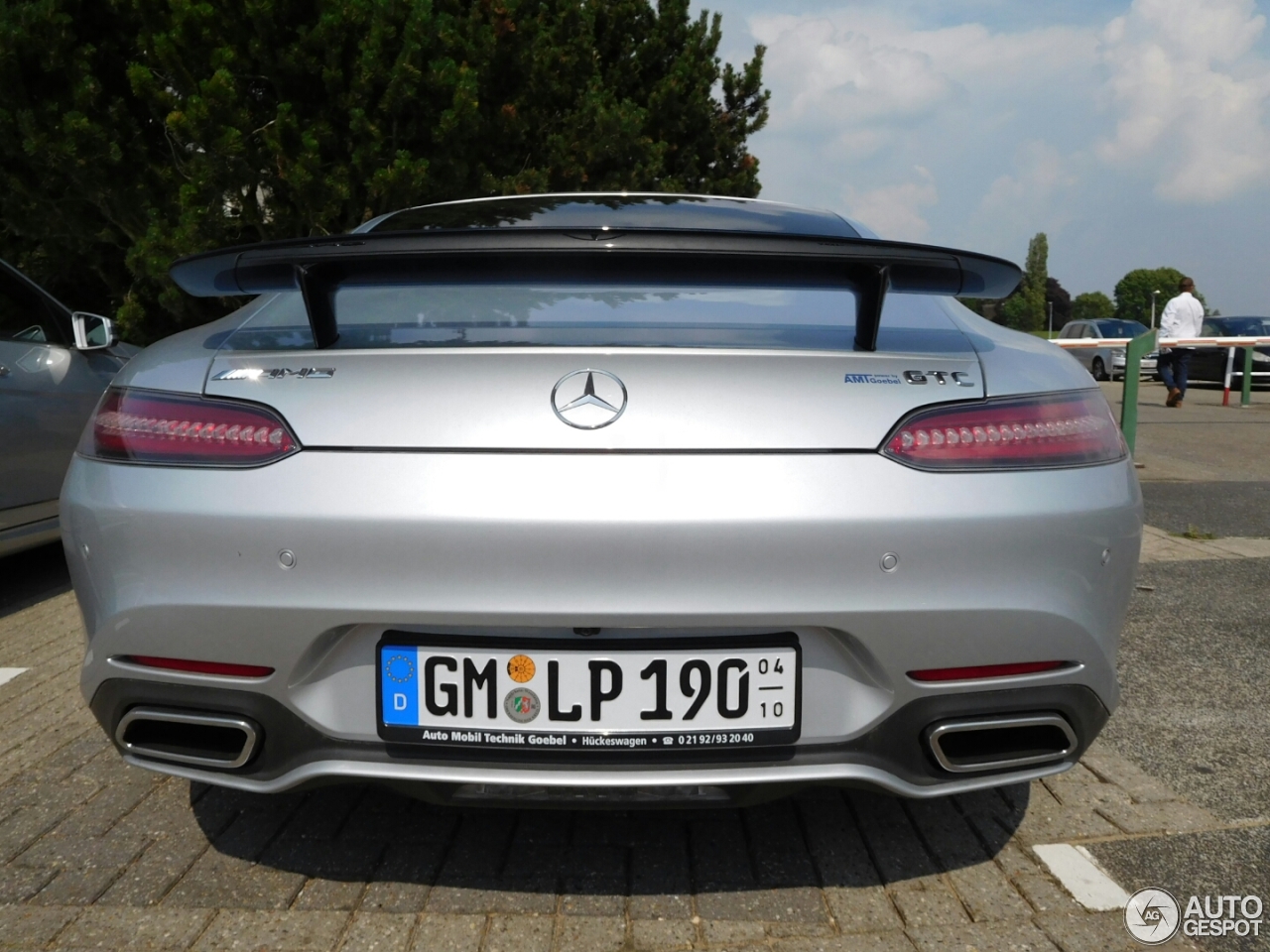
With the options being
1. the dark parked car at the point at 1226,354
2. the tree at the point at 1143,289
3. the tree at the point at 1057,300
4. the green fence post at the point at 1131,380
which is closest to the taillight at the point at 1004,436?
the green fence post at the point at 1131,380

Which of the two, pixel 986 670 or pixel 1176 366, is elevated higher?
pixel 986 670

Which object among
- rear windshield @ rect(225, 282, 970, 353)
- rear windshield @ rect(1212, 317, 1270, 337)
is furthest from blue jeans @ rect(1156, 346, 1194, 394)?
rear windshield @ rect(225, 282, 970, 353)

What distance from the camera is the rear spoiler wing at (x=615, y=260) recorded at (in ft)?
5.97

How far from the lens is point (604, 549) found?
167 cm

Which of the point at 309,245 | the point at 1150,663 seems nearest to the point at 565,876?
the point at 309,245

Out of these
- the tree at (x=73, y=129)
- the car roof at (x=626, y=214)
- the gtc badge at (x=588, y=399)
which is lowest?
the gtc badge at (x=588, y=399)

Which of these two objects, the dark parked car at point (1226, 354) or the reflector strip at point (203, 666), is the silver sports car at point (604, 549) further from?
the dark parked car at point (1226, 354)

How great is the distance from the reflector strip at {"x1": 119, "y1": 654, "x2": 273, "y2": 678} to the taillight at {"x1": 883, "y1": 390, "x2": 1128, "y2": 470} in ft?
3.53

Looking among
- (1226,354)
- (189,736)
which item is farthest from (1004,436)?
(1226,354)

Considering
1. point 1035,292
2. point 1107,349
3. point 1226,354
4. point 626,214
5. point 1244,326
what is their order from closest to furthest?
point 626,214 → point 1226,354 → point 1244,326 → point 1107,349 → point 1035,292

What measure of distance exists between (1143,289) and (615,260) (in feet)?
479

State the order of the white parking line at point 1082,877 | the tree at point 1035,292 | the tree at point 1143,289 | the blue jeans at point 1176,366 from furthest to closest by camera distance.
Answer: the tree at point 1143,289, the tree at point 1035,292, the blue jeans at point 1176,366, the white parking line at point 1082,877

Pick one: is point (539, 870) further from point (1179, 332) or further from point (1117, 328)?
point (1117, 328)

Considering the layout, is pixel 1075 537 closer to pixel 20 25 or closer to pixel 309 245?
pixel 309 245
